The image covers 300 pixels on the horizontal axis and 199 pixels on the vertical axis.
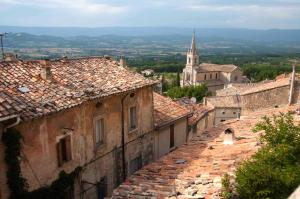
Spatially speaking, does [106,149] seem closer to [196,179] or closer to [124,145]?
[124,145]

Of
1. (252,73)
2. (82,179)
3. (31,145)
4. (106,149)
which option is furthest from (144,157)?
(252,73)

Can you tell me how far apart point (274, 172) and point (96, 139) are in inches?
330

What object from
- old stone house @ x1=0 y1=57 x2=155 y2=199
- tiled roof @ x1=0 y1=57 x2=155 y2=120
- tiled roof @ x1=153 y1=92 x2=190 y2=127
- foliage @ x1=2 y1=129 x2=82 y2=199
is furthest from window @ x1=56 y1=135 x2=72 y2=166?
tiled roof @ x1=153 y1=92 x2=190 y2=127

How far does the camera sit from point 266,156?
1191cm

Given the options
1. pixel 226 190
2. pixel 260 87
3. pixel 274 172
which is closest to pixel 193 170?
pixel 226 190

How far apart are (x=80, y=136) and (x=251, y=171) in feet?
24.1

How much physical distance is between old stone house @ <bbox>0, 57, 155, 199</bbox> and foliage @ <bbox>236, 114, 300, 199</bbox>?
6.86 m

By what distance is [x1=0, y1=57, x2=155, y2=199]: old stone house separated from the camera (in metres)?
12.6

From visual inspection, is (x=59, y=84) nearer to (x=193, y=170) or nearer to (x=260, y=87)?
(x=193, y=170)

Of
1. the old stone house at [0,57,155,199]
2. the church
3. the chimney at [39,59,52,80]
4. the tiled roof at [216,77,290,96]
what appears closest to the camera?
the old stone house at [0,57,155,199]

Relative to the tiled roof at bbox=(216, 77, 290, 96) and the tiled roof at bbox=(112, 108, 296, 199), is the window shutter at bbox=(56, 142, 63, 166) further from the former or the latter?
the tiled roof at bbox=(216, 77, 290, 96)

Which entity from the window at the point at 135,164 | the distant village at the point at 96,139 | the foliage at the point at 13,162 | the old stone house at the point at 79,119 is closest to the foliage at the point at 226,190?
the distant village at the point at 96,139

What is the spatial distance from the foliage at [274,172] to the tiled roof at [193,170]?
116 cm

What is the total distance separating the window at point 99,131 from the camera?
16531mm
